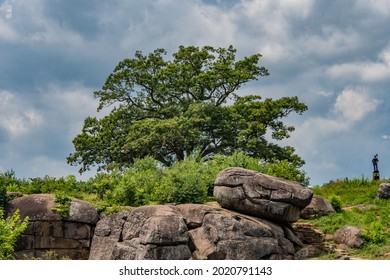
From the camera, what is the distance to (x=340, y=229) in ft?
68.2

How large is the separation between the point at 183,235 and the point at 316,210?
8855mm

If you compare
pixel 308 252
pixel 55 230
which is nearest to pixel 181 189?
pixel 55 230

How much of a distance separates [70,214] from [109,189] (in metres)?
3.86

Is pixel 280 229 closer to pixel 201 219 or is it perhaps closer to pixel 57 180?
pixel 201 219

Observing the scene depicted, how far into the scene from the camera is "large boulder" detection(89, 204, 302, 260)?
16.2m

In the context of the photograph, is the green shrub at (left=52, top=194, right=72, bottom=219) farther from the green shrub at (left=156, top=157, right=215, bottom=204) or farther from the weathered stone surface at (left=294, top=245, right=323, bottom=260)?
the weathered stone surface at (left=294, top=245, right=323, bottom=260)

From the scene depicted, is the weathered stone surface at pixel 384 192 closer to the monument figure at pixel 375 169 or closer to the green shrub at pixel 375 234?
the green shrub at pixel 375 234

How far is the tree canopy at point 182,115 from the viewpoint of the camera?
34.6 m

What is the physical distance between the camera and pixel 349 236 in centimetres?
2005

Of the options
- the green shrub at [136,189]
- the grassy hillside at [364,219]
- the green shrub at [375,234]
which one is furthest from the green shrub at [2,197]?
the green shrub at [375,234]

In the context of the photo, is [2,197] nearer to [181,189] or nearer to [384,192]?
[181,189]

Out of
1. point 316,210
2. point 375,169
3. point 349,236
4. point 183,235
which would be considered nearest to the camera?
point 183,235

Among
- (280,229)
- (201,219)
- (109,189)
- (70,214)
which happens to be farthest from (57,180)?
(280,229)

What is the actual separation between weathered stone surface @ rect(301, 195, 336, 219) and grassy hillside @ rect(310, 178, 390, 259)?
1.29 ft
